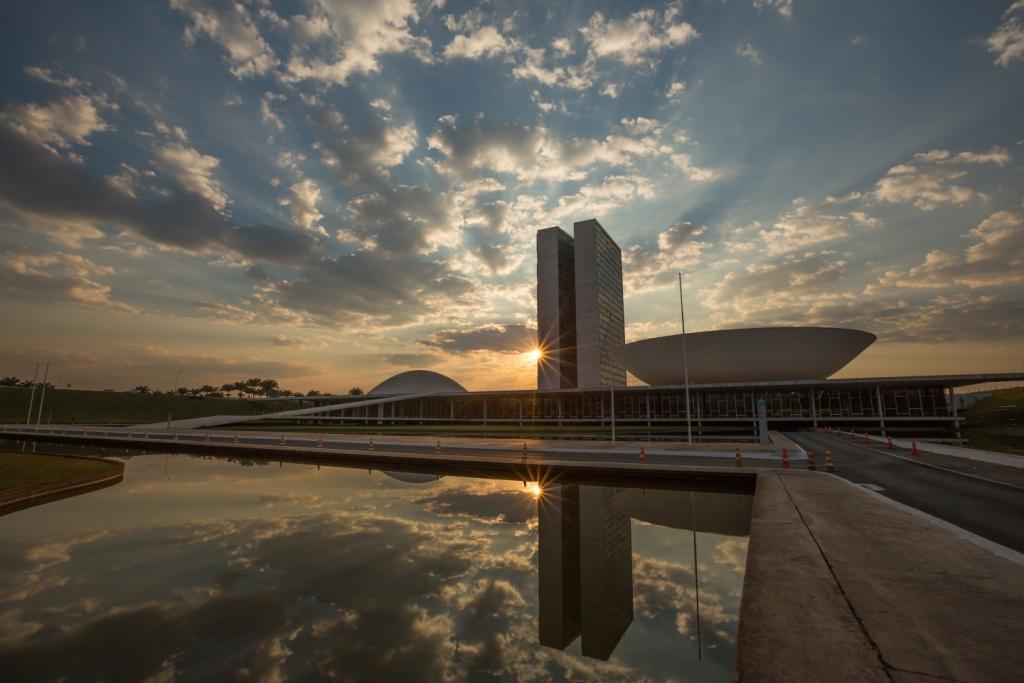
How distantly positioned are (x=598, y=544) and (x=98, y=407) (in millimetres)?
142743

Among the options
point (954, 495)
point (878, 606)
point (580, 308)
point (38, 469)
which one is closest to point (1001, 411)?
point (580, 308)

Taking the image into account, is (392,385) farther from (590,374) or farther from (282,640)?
(282,640)

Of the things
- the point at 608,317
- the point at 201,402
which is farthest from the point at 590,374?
the point at 201,402

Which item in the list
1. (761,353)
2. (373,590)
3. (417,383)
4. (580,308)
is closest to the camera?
(373,590)

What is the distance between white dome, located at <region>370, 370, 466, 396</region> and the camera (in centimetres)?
15525

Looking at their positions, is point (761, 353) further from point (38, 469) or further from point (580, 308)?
point (580, 308)

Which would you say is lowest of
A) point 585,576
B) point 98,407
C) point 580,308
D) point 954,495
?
point 585,576

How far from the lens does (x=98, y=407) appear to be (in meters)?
112

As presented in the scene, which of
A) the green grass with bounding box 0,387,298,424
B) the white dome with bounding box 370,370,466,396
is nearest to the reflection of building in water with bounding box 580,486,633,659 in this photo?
the green grass with bounding box 0,387,298,424

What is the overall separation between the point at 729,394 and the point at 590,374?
86.4m

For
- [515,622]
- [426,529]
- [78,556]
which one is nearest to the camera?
[515,622]

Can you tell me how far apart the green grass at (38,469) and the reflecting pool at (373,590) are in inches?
224

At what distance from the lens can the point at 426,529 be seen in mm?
12977

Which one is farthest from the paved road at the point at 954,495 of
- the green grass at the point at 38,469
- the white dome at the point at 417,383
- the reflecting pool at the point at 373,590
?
the white dome at the point at 417,383
